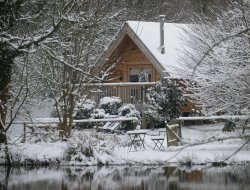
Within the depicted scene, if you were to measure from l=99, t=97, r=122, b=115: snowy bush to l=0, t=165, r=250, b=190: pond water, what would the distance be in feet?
25.2

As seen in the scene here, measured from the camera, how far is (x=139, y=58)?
30859mm

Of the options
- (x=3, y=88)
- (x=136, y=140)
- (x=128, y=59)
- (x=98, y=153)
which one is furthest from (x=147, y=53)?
(x=3, y=88)

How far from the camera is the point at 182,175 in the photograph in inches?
632

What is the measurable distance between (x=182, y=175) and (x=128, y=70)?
15.8 metres

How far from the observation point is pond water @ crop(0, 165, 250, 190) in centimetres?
1428

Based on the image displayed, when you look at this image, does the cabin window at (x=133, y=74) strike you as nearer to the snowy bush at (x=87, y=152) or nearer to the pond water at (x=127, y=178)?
the snowy bush at (x=87, y=152)

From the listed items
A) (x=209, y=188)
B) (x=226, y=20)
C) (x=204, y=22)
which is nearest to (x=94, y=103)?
(x=204, y=22)

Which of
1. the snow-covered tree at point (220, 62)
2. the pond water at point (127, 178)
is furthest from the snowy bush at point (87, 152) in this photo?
the snow-covered tree at point (220, 62)

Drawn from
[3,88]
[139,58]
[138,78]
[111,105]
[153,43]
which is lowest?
[111,105]

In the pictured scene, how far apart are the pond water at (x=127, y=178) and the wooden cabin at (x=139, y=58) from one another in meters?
8.40

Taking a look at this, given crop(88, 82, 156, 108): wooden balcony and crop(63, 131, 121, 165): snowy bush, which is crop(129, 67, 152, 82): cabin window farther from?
crop(63, 131, 121, 165): snowy bush

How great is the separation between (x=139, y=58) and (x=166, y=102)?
6881 mm

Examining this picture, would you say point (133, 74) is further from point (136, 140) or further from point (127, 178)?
point (127, 178)

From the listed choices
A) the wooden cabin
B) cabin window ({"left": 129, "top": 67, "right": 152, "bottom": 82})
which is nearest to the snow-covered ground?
the wooden cabin
